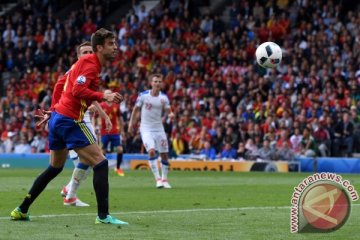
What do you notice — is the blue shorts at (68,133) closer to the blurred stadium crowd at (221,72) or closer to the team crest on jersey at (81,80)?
the team crest on jersey at (81,80)

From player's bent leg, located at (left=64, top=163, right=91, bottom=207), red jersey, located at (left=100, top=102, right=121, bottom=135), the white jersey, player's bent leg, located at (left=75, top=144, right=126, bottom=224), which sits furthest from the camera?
red jersey, located at (left=100, top=102, right=121, bottom=135)

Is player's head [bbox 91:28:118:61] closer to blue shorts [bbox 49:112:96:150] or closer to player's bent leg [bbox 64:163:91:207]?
blue shorts [bbox 49:112:96:150]

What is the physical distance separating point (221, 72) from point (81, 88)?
2332 cm

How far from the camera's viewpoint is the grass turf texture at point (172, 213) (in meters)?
10.7

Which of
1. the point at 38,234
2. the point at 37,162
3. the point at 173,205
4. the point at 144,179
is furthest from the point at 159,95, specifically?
the point at 37,162

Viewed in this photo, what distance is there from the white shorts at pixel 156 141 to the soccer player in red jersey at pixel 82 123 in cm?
849

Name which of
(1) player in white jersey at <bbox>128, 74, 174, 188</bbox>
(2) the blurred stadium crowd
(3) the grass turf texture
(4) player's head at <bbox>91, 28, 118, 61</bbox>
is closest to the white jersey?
(1) player in white jersey at <bbox>128, 74, 174, 188</bbox>

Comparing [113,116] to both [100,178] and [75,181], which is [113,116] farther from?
[100,178]

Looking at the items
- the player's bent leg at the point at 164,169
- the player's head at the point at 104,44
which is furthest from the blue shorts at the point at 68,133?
the player's bent leg at the point at 164,169

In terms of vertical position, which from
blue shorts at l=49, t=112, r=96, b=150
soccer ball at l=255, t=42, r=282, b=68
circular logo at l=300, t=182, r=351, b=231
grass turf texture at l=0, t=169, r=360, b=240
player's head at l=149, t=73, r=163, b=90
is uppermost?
soccer ball at l=255, t=42, r=282, b=68

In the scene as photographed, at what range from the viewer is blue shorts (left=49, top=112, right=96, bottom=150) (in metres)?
12.0

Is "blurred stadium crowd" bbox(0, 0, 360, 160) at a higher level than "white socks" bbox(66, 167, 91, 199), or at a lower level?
higher

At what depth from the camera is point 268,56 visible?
15.5m

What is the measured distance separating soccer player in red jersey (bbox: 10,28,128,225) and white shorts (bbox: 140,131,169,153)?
849 cm
